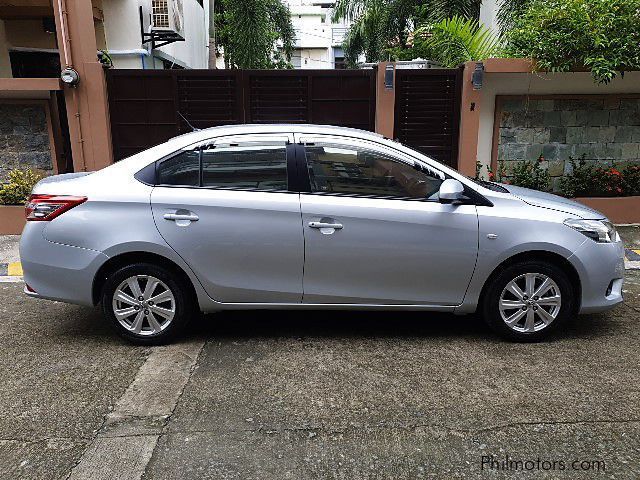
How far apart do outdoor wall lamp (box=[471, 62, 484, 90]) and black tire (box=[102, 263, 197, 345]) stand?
5.33 meters

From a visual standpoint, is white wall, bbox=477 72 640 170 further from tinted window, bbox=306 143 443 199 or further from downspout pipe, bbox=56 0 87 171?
downspout pipe, bbox=56 0 87 171

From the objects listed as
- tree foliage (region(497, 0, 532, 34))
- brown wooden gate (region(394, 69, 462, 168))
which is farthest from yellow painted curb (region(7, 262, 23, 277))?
tree foliage (region(497, 0, 532, 34))

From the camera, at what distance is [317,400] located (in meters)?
3.46

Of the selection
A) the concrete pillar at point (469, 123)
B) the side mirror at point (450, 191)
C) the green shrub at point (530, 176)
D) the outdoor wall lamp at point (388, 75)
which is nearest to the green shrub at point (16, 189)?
the outdoor wall lamp at point (388, 75)

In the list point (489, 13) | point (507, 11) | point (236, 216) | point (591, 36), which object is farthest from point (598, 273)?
point (489, 13)

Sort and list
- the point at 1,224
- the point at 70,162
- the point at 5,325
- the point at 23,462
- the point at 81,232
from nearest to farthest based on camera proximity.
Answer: the point at 23,462, the point at 81,232, the point at 5,325, the point at 1,224, the point at 70,162

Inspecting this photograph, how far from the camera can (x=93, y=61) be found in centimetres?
775

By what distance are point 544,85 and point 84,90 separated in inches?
252

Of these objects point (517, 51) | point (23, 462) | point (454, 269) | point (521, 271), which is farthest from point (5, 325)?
point (517, 51)

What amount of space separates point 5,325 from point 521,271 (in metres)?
4.22

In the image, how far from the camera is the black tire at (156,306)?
411 cm

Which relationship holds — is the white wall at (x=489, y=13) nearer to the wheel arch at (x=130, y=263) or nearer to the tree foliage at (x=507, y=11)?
the tree foliage at (x=507, y=11)

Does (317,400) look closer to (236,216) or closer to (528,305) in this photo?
(236,216)

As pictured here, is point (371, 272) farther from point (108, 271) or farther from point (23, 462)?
point (23, 462)
